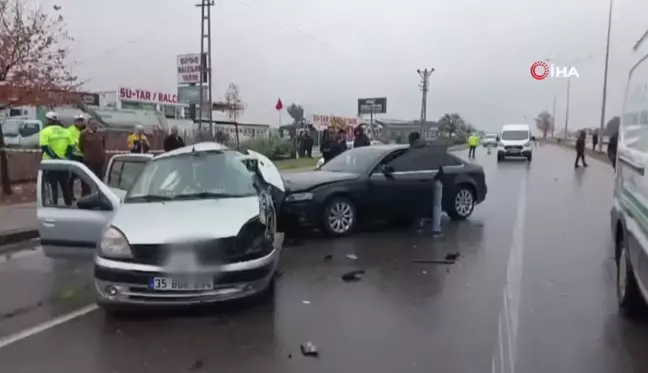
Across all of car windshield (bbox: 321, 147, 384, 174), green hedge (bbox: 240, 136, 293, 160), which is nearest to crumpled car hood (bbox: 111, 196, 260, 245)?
Answer: car windshield (bbox: 321, 147, 384, 174)

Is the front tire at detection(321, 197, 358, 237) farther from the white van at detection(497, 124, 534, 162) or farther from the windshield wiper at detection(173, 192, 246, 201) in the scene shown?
the white van at detection(497, 124, 534, 162)

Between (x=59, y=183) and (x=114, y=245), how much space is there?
232cm

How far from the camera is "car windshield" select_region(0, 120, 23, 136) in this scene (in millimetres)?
32812

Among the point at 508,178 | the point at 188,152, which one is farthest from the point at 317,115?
the point at 188,152

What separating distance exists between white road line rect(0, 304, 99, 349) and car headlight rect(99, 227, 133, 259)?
0.68 metres

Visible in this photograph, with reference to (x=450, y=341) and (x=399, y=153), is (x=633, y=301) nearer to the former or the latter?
(x=450, y=341)

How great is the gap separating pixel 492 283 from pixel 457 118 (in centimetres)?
9819

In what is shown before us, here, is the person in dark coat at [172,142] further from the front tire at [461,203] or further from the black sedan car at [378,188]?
the front tire at [461,203]

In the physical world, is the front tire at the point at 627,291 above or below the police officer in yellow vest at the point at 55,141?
below

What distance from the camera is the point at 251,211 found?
6363 millimetres

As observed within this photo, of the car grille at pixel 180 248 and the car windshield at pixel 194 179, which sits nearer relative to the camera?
the car grille at pixel 180 248

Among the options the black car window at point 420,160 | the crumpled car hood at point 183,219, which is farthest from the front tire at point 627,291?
the black car window at point 420,160

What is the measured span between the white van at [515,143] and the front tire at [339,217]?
30304mm

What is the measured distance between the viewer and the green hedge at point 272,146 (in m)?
32.5
